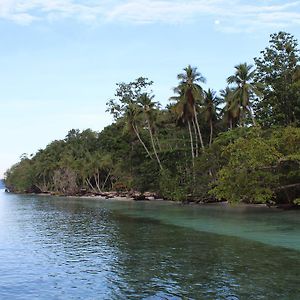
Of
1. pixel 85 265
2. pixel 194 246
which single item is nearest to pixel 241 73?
pixel 194 246

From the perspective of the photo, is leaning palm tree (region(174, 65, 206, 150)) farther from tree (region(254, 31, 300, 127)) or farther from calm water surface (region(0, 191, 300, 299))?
calm water surface (region(0, 191, 300, 299))

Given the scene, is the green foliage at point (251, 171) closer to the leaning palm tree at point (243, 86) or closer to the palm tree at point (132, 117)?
the leaning palm tree at point (243, 86)

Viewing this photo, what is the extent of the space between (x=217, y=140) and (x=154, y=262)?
29.5 meters

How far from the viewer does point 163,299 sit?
1016 cm

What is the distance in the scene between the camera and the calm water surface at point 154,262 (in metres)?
11.1

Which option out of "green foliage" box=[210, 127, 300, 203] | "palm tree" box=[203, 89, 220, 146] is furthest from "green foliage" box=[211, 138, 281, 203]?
"palm tree" box=[203, 89, 220, 146]

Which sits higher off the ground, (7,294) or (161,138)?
(161,138)

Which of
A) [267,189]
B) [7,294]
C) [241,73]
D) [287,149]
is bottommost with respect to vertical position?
[7,294]

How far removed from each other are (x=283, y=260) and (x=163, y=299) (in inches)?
252

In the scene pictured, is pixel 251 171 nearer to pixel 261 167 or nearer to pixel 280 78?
pixel 261 167

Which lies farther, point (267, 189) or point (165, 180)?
point (165, 180)

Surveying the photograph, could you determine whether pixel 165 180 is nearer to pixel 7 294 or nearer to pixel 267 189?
pixel 267 189

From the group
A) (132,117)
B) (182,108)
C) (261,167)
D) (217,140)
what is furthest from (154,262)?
(132,117)

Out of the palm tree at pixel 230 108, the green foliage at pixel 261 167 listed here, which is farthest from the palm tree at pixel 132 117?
the green foliage at pixel 261 167
